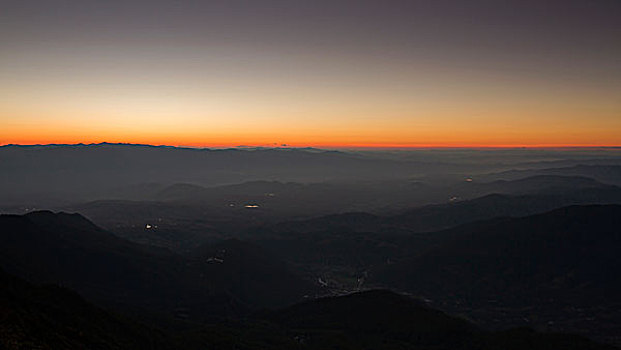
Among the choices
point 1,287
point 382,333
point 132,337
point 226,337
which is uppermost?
point 1,287

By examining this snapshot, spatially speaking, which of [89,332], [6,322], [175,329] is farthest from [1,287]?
[175,329]

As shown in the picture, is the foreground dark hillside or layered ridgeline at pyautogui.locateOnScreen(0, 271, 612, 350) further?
layered ridgeline at pyautogui.locateOnScreen(0, 271, 612, 350)

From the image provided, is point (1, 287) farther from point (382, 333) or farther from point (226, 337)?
point (382, 333)

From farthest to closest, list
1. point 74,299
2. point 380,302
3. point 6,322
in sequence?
1. point 380,302
2. point 74,299
3. point 6,322

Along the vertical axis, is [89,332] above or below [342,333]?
above

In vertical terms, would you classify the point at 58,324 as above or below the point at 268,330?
above

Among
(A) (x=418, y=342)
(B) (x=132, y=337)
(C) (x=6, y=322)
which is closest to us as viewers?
(C) (x=6, y=322)

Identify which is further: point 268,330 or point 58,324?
point 268,330

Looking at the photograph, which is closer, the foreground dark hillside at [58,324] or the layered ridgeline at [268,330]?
the foreground dark hillside at [58,324]
